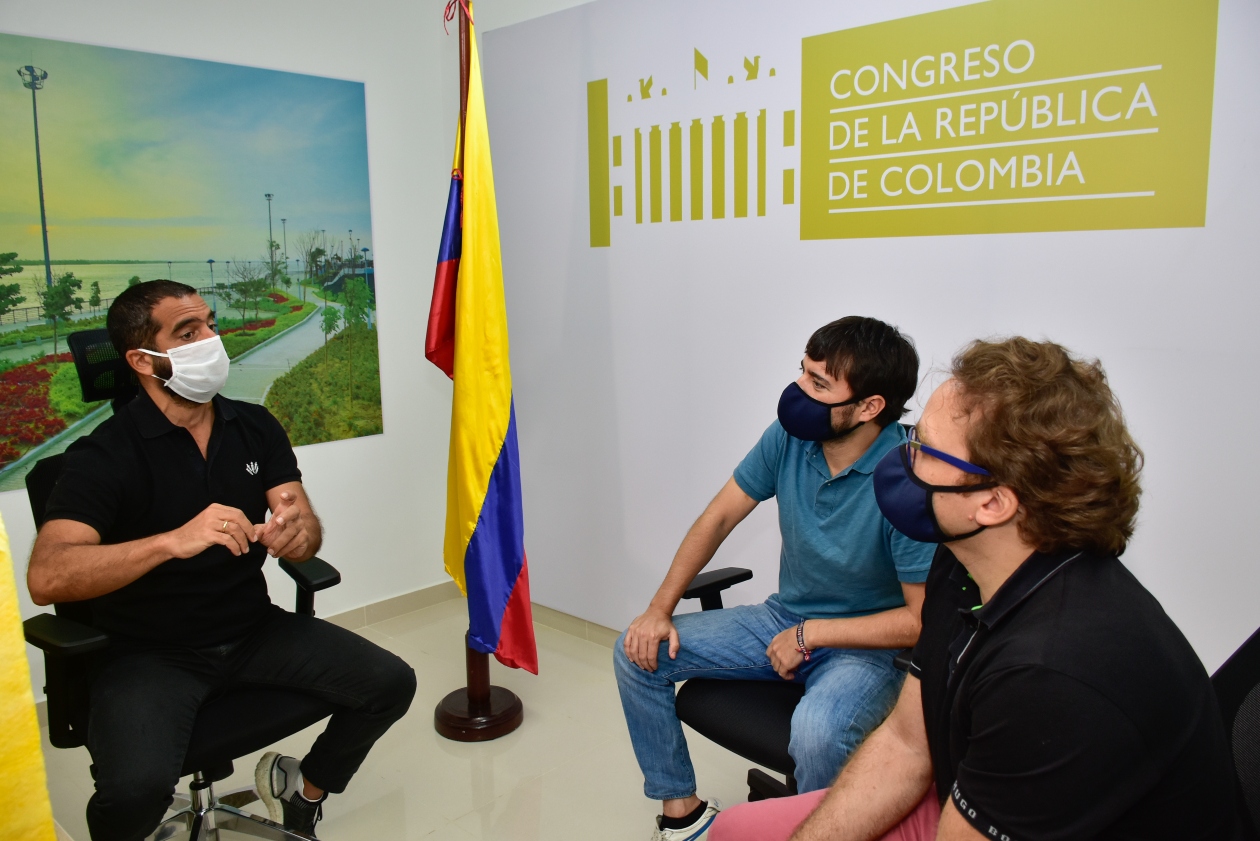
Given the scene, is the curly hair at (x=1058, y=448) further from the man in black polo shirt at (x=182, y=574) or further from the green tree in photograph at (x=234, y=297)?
the green tree in photograph at (x=234, y=297)

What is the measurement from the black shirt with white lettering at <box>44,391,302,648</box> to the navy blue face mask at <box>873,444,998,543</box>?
5.27 feet

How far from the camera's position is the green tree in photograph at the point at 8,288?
2766 mm

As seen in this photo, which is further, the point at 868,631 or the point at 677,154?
the point at 677,154

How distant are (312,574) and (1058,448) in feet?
5.93

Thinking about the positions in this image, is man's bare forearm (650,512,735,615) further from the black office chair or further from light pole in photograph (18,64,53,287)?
light pole in photograph (18,64,53,287)

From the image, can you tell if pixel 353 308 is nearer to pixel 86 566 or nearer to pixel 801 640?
pixel 86 566

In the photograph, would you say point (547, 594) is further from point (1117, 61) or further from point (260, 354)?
point (1117, 61)

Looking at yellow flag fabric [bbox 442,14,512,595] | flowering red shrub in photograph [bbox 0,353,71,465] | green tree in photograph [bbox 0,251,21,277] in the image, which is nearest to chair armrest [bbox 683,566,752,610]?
yellow flag fabric [bbox 442,14,512,595]

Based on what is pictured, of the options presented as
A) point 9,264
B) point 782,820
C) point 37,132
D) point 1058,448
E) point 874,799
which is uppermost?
point 37,132

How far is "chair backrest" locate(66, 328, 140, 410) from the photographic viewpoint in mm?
2160

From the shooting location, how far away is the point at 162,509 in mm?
2125

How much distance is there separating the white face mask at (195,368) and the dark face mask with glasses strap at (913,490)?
5.33 ft

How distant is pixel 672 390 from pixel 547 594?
1.17m

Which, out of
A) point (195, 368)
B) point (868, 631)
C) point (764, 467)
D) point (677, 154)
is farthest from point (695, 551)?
point (677, 154)
